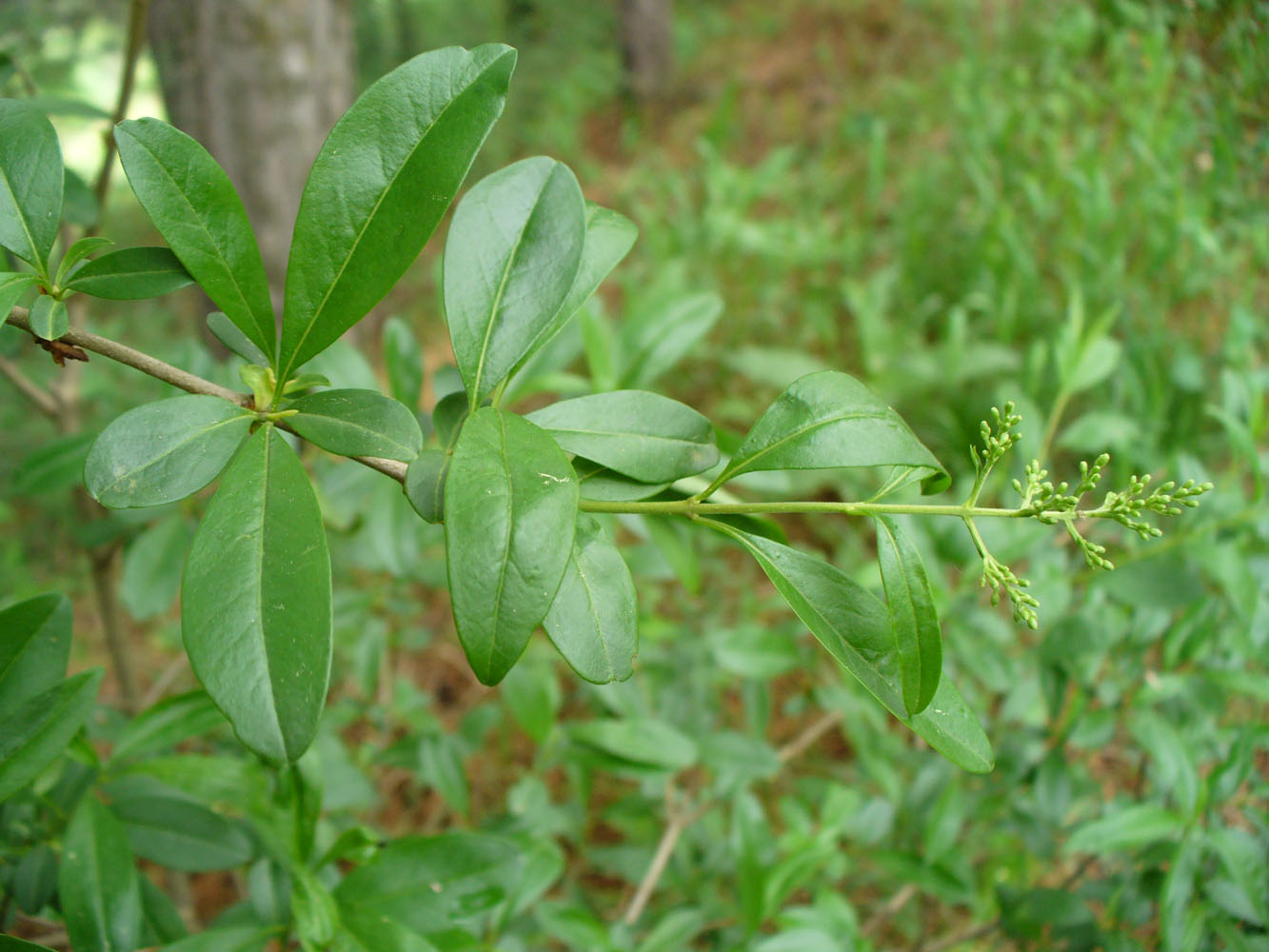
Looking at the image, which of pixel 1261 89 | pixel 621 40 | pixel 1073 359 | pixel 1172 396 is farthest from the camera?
pixel 621 40

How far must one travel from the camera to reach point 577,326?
3.53 feet

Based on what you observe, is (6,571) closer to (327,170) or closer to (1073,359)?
(327,170)

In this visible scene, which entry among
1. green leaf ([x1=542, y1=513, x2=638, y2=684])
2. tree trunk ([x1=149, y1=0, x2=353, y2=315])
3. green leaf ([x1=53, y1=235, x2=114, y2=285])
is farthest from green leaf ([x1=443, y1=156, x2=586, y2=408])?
tree trunk ([x1=149, y1=0, x2=353, y2=315])

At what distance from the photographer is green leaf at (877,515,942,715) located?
0.56 meters

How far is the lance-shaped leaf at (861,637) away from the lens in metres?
0.58

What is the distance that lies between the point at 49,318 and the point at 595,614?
1.36 ft

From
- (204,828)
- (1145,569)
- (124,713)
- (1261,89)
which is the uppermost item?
(1261,89)

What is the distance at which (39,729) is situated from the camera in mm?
681

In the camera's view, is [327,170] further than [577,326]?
No

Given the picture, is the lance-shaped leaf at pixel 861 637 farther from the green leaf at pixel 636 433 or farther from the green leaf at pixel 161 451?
the green leaf at pixel 161 451

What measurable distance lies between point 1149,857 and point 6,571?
2.83 metres

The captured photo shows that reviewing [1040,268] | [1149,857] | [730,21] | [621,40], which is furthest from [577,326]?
[730,21]

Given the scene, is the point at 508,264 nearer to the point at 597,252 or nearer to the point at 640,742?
the point at 597,252

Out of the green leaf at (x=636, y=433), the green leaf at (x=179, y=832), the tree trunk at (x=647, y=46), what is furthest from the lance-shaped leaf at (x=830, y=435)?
the tree trunk at (x=647, y=46)
